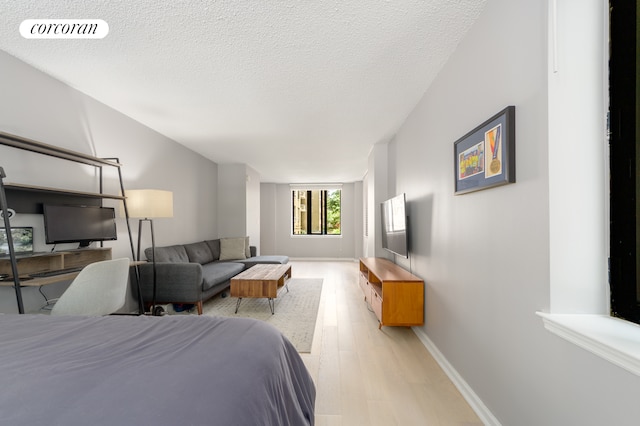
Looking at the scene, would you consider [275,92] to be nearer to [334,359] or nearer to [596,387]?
[334,359]

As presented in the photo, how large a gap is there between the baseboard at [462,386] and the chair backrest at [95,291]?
272cm

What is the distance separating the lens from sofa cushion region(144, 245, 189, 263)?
11.5 feet

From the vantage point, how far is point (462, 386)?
5.77 feet

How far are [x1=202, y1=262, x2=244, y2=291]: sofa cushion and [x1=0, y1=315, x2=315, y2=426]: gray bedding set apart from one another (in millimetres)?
2113

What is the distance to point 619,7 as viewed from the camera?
967 millimetres

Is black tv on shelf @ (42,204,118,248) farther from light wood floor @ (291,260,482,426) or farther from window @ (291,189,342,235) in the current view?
window @ (291,189,342,235)

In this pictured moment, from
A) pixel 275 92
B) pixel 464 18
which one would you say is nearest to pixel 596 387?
pixel 464 18

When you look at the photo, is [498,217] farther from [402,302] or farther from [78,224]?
[78,224]

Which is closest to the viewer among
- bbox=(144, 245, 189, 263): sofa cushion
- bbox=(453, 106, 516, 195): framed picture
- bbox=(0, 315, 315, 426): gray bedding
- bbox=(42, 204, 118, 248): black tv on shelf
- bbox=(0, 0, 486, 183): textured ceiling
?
bbox=(0, 315, 315, 426): gray bedding

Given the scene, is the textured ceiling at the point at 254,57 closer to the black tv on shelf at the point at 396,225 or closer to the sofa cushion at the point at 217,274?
the black tv on shelf at the point at 396,225

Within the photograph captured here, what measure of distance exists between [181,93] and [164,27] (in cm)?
95

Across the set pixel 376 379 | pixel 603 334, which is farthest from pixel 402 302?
pixel 603 334

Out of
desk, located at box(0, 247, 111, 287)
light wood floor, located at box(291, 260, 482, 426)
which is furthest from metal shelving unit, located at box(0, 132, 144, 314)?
light wood floor, located at box(291, 260, 482, 426)

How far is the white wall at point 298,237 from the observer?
793 centimetres
